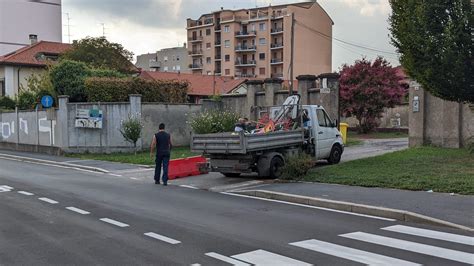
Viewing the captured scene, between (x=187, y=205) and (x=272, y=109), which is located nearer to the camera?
(x=187, y=205)

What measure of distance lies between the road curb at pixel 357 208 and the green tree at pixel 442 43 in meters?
7.37

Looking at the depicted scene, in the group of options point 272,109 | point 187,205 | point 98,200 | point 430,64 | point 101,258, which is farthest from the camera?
point 272,109

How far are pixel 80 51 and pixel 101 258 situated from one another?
145ft

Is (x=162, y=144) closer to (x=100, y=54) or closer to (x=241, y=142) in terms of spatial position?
(x=241, y=142)

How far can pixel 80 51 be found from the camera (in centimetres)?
4762

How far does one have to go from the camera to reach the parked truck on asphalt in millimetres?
14656

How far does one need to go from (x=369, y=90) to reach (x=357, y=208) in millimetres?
25928

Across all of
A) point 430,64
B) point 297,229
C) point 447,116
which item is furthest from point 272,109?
point 297,229

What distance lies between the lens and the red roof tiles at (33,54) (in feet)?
163

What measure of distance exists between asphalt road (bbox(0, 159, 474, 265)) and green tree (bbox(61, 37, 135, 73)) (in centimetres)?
3752

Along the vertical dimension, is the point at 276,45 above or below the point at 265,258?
above

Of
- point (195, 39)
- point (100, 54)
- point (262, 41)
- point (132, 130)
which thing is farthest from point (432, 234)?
point (195, 39)

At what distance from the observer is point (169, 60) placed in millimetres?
127438

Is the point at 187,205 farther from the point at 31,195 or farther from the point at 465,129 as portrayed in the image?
the point at 465,129
